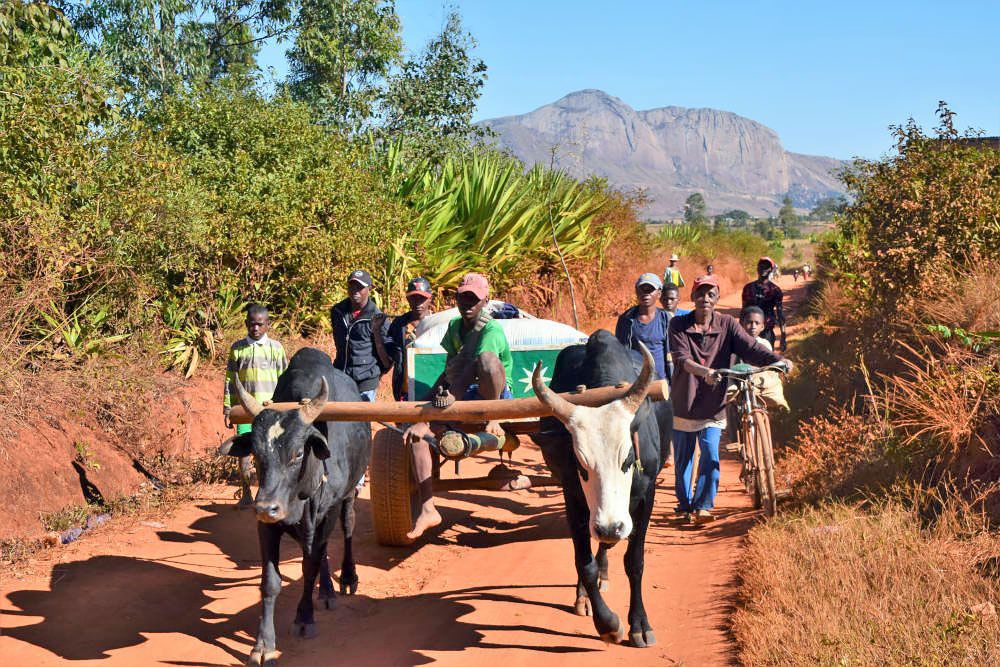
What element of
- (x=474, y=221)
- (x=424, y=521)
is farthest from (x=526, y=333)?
(x=474, y=221)

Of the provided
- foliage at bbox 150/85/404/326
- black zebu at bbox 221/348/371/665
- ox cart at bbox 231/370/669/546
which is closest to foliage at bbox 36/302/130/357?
foliage at bbox 150/85/404/326

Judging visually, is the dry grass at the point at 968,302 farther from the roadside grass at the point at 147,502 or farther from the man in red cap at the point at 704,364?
the roadside grass at the point at 147,502

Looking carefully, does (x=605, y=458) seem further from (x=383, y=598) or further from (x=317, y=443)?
(x=383, y=598)

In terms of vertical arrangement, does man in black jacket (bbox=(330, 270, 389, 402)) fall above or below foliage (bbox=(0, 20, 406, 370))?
below

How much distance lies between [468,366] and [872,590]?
9.67ft

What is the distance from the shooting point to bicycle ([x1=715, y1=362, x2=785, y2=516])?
7324 millimetres

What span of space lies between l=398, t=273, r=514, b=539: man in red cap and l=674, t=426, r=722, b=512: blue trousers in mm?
1755

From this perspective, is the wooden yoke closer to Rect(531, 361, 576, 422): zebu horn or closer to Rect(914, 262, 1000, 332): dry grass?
Rect(531, 361, 576, 422): zebu horn

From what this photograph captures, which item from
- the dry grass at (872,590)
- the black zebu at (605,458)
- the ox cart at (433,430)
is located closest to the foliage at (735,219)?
the ox cart at (433,430)

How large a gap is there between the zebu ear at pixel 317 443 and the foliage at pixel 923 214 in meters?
7.32

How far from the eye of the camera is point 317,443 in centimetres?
512

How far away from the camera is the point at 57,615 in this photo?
593 centimetres

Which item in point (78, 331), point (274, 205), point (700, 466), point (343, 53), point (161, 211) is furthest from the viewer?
point (343, 53)

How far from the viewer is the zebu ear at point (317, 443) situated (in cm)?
509
